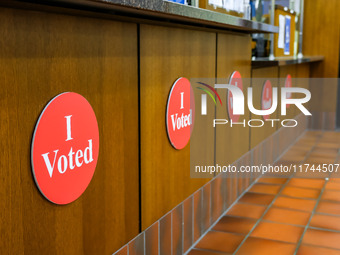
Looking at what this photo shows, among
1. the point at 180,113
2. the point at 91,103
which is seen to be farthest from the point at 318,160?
the point at 91,103

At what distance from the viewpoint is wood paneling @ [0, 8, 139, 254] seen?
1.20m

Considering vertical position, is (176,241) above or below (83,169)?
below

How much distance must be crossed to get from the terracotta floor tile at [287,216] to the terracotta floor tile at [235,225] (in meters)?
0.17

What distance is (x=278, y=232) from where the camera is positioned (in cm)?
281

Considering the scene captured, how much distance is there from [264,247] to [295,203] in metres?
0.90

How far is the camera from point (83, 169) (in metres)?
1.51

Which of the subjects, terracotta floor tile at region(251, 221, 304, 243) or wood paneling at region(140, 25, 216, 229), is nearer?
wood paneling at region(140, 25, 216, 229)

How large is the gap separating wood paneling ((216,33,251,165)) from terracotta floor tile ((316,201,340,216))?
0.70m

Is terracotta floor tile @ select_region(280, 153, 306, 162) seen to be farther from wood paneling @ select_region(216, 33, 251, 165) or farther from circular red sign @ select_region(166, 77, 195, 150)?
circular red sign @ select_region(166, 77, 195, 150)

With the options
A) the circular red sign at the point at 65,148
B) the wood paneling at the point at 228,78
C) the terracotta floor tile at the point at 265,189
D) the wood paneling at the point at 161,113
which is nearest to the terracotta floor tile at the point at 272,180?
the terracotta floor tile at the point at 265,189

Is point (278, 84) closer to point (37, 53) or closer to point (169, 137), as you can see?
point (169, 137)

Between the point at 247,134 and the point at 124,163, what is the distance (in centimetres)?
192

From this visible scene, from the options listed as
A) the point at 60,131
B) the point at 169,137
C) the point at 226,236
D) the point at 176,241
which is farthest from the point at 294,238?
the point at 60,131

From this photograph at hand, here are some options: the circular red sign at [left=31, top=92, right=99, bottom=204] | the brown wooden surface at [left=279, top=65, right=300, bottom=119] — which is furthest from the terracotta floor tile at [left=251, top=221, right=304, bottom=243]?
the brown wooden surface at [left=279, top=65, right=300, bottom=119]
